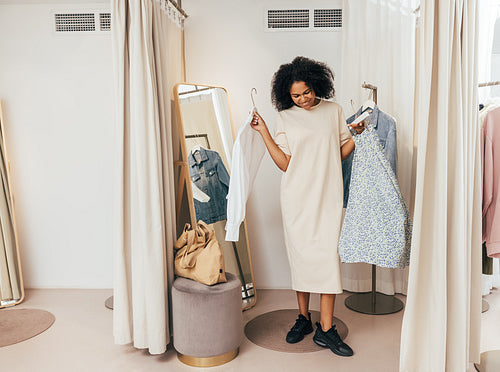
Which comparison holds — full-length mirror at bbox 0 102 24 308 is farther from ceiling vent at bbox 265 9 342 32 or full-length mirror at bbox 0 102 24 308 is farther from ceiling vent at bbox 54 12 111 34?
ceiling vent at bbox 265 9 342 32

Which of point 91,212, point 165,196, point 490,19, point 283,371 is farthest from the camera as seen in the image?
point 91,212

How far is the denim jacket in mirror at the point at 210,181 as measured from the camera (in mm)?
3162

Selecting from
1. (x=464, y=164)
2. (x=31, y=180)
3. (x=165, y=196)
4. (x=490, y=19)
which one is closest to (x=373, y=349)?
(x=464, y=164)

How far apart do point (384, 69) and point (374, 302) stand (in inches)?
73.2

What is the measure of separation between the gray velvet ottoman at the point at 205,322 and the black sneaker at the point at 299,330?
43 cm

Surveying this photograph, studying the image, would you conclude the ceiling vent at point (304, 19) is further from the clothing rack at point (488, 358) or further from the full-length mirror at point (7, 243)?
the full-length mirror at point (7, 243)

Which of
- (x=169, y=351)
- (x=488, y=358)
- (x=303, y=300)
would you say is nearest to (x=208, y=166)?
(x=303, y=300)

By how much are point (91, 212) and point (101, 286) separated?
0.69 meters

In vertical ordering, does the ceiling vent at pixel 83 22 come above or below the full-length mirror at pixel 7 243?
above

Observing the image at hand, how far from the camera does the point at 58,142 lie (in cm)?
381

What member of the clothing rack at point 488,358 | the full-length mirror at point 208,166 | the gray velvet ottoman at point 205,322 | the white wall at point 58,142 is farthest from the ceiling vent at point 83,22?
the clothing rack at point 488,358

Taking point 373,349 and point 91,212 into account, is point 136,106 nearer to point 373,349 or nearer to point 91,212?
point 91,212

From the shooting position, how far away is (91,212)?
3.87m

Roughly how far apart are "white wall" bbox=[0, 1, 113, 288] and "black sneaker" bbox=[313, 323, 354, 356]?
2.10 meters
